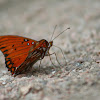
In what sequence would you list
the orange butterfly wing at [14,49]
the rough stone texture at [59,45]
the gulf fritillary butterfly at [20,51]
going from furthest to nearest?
the orange butterfly wing at [14,49] → the gulf fritillary butterfly at [20,51] → the rough stone texture at [59,45]

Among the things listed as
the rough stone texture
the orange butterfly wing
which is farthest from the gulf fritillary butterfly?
the rough stone texture

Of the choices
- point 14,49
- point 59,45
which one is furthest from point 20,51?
point 59,45

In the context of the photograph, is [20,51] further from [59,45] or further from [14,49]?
[59,45]

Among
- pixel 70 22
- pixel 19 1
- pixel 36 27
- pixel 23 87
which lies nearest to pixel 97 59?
pixel 23 87

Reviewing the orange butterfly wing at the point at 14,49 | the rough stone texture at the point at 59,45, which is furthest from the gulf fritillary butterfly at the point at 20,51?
the rough stone texture at the point at 59,45

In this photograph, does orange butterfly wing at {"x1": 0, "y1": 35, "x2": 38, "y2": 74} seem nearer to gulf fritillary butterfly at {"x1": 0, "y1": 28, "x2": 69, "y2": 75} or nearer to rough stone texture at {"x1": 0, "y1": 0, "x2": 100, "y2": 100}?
gulf fritillary butterfly at {"x1": 0, "y1": 28, "x2": 69, "y2": 75}

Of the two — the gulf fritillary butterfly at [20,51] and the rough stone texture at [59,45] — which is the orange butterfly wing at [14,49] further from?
the rough stone texture at [59,45]

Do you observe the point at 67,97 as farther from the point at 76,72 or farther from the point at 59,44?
the point at 59,44
